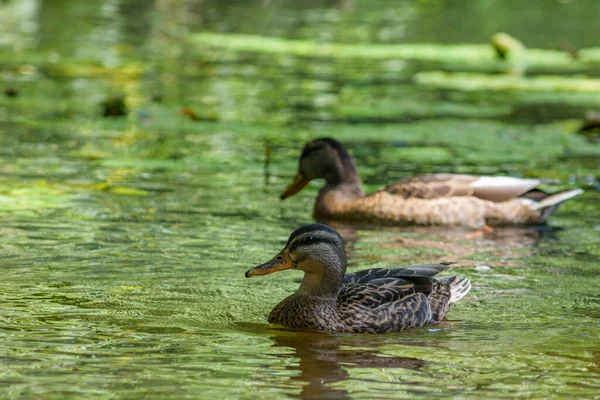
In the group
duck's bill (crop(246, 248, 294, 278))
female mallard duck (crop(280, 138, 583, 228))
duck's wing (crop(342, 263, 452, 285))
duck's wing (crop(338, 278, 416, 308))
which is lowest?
female mallard duck (crop(280, 138, 583, 228))

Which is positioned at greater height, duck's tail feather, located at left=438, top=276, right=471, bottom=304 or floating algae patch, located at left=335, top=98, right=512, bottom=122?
floating algae patch, located at left=335, top=98, right=512, bottom=122

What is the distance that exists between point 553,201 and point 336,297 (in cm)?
418

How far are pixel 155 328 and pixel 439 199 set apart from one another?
458 cm

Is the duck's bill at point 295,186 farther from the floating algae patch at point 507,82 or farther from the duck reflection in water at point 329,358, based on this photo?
the floating algae patch at point 507,82

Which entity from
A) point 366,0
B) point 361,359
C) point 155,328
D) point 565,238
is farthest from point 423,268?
point 366,0

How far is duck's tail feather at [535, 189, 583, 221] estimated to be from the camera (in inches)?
450

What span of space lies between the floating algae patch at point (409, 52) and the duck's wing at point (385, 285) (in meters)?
14.4

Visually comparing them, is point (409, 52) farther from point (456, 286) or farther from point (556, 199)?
point (456, 286)

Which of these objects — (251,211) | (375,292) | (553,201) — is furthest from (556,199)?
(375,292)

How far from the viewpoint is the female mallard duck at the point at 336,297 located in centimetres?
766

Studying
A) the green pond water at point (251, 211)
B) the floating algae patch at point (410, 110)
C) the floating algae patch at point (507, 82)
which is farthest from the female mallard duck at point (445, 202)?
the floating algae patch at point (507, 82)

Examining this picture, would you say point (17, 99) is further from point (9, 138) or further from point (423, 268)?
point (423, 268)

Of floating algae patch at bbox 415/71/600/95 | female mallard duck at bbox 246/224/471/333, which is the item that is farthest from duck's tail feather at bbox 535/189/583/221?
floating algae patch at bbox 415/71/600/95

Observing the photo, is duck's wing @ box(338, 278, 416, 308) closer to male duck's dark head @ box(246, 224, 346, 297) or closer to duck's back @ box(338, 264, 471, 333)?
duck's back @ box(338, 264, 471, 333)
